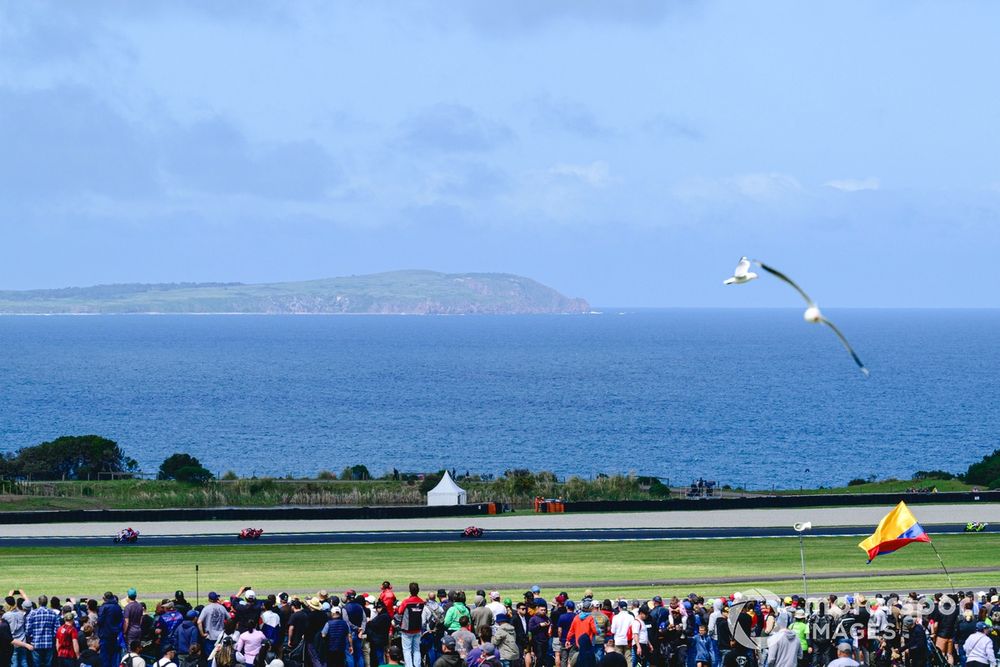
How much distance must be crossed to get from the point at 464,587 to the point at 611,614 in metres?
13.8

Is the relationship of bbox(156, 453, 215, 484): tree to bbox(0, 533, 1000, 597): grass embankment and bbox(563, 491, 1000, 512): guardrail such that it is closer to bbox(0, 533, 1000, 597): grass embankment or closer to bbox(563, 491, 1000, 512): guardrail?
bbox(563, 491, 1000, 512): guardrail

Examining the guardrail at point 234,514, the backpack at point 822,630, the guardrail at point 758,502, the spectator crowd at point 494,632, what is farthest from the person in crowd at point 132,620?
the guardrail at point 758,502

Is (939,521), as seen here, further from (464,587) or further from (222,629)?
(222,629)

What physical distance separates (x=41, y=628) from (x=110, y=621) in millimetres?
1284

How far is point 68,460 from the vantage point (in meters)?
86.6

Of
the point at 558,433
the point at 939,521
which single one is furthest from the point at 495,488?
the point at 558,433

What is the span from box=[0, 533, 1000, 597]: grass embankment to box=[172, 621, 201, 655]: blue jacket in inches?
590

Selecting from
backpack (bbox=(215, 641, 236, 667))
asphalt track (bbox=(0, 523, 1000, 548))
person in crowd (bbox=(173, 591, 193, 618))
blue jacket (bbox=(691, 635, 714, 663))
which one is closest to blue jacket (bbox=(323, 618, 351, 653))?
backpack (bbox=(215, 641, 236, 667))

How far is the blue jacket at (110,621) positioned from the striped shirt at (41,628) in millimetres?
1001

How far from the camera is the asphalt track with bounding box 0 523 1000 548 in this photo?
5184cm

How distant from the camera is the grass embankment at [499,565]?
129 feet

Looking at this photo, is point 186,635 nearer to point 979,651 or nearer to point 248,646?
point 248,646

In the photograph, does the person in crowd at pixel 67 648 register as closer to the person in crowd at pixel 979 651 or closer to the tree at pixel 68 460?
the person in crowd at pixel 979 651

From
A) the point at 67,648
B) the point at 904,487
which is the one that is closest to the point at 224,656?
the point at 67,648
